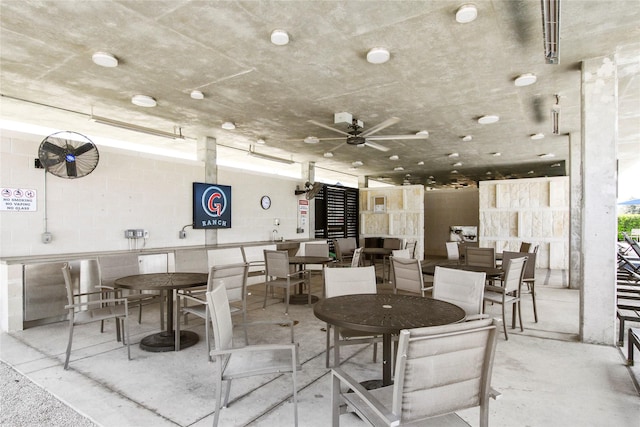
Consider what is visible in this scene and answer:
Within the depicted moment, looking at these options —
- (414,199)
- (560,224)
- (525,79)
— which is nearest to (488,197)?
(560,224)

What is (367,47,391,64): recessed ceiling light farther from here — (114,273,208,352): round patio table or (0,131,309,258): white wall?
(0,131,309,258): white wall

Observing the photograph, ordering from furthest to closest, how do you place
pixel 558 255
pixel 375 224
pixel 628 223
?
pixel 628 223
pixel 375 224
pixel 558 255

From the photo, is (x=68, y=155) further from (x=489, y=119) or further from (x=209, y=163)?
(x=489, y=119)

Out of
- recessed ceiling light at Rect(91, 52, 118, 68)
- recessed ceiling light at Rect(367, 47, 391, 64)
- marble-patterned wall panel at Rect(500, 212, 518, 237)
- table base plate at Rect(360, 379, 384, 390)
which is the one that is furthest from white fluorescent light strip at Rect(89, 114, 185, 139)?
marble-patterned wall panel at Rect(500, 212, 518, 237)

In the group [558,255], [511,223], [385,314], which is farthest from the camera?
[511,223]

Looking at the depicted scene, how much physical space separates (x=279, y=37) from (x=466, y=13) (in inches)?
65.3

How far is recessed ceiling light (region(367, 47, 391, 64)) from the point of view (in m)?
3.59

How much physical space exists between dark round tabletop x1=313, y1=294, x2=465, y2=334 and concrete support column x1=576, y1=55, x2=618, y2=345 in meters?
2.34

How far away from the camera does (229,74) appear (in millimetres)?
4250

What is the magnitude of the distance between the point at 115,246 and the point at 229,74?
3443 mm

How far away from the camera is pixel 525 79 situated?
168 inches

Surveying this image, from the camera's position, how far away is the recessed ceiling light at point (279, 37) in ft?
10.7

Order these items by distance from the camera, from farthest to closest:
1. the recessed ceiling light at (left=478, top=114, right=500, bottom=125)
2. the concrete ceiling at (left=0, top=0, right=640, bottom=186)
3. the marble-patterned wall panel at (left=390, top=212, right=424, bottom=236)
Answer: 1. the marble-patterned wall panel at (left=390, top=212, right=424, bottom=236)
2. the recessed ceiling light at (left=478, top=114, right=500, bottom=125)
3. the concrete ceiling at (left=0, top=0, right=640, bottom=186)

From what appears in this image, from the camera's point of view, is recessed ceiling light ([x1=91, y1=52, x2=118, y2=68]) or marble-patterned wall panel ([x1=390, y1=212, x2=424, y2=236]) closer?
recessed ceiling light ([x1=91, y1=52, x2=118, y2=68])
